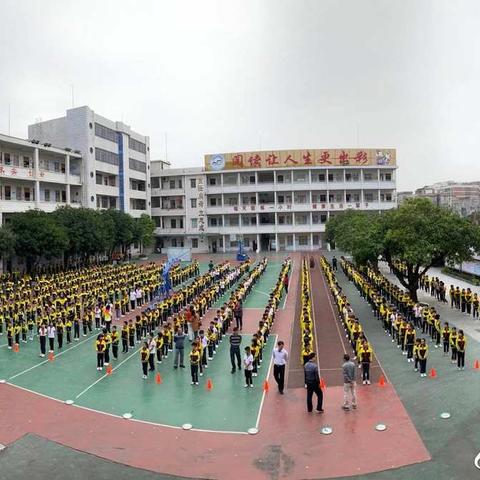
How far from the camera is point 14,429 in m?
9.42

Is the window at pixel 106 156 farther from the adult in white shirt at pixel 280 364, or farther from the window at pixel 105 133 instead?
the adult in white shirt at pixel 280 364

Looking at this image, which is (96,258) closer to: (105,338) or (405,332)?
(105,338)

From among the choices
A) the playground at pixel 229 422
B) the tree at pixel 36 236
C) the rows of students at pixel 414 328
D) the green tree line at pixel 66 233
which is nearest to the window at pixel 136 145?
the green tree line at pixel 66 233

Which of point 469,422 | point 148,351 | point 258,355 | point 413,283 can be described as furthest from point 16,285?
point 469,422

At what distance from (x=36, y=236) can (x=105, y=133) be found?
18437 millimetres

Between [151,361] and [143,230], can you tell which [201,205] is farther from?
[151,361]

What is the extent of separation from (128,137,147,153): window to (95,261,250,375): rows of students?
28175 mm

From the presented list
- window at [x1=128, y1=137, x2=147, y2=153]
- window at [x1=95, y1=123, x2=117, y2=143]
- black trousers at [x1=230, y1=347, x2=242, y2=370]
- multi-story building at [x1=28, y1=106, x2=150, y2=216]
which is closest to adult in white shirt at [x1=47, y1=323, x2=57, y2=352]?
black trousers at [x1=230, y1=347, x2=242, y2=370]

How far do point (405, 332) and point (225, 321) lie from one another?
230 inches

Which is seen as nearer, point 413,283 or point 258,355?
point 258,355

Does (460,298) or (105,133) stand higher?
(105,133)

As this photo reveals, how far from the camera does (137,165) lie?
171 feet

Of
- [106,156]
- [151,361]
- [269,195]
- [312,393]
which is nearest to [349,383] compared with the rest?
[312,393]

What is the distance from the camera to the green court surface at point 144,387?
9883 mm
